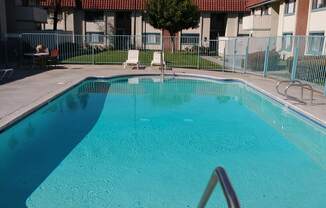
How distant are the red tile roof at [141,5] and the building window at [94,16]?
1.24 meters

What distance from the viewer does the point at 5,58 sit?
20.8 m

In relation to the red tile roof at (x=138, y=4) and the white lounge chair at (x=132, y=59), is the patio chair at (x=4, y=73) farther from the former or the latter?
the red tile roof at (x=138, y=4)

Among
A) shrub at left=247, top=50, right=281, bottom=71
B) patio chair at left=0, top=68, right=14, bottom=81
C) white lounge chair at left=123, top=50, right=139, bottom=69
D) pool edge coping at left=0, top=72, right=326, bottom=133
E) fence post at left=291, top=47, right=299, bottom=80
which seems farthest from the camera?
white lounge chair at left=123, top=50, right=139, bottom=69

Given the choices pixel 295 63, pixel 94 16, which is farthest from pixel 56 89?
pixel 94 16

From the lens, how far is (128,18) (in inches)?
1759

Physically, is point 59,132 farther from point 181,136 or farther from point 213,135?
point 213,135

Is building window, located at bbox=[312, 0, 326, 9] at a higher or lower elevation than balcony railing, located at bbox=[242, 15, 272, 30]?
higher

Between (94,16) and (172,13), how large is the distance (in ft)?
45.4

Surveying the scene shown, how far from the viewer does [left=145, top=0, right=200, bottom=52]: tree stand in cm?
3316

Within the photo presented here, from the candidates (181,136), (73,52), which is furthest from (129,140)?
(73,52)

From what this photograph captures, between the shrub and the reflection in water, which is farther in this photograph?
the shrub

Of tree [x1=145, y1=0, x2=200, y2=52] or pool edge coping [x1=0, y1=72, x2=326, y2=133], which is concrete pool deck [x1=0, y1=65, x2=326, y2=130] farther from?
tree [x1=145, y1=0, x2=200, y2=52]

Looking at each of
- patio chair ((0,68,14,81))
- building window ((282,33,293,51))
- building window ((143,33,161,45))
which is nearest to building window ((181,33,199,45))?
building window ((143,33,161,45))

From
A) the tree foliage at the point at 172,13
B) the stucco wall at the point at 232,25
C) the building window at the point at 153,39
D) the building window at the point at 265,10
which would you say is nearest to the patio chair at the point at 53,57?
the tree foliage at the point at 172,13
